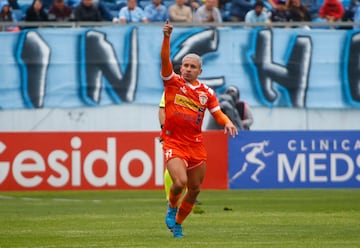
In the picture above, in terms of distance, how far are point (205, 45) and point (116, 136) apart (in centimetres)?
549

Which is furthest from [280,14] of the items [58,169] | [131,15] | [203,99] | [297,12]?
[203,99]

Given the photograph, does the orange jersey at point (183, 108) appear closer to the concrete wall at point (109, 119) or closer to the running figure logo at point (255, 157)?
the running figure logo at point (255, 157)

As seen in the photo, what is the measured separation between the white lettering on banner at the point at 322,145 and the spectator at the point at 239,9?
5.71m

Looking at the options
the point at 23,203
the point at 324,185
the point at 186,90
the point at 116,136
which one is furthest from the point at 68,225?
the point at 324,185

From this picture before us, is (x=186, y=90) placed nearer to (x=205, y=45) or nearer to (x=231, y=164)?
(x=231, y=164)

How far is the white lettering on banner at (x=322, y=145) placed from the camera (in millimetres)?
27172

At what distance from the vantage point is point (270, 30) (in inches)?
1238

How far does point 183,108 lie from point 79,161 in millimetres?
11927

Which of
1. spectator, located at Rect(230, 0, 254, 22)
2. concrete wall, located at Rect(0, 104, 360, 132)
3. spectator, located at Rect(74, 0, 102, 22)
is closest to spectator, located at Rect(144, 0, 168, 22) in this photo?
spectator, located at Rect(74, 0, 102, 22)

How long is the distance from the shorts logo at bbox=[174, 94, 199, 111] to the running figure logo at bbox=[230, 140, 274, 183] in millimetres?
12384

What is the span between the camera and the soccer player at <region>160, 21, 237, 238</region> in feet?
48.0

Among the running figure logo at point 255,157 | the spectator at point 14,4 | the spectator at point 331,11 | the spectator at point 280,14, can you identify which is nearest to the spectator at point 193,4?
the spectator at point 280,14

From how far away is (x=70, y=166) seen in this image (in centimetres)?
2648

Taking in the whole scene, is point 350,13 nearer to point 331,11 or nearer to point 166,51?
point 331,11
